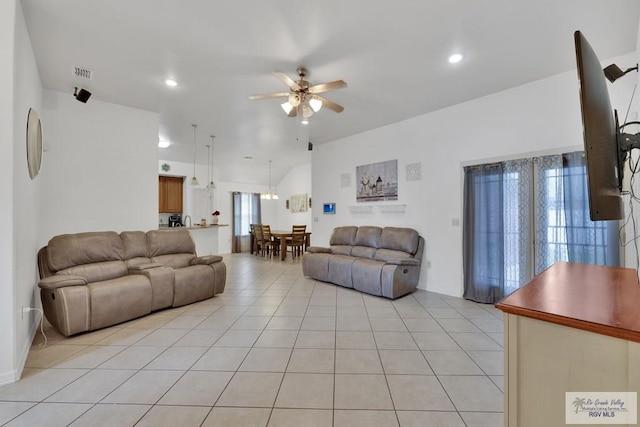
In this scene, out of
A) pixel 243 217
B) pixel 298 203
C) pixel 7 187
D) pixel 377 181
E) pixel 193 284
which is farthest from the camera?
pixel 298 203

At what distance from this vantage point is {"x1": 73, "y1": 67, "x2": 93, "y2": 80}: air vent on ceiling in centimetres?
302

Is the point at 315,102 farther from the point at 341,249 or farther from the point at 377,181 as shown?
the point at 341,249

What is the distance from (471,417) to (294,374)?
120cm

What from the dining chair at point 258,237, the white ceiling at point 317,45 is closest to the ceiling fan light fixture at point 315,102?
the white ceiling at point 317,45

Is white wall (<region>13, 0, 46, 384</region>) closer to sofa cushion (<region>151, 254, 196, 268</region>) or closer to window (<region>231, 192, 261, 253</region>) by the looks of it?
sofa cushion (<region>151, 254, 196, 268</region>)

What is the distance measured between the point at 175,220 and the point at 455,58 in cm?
712

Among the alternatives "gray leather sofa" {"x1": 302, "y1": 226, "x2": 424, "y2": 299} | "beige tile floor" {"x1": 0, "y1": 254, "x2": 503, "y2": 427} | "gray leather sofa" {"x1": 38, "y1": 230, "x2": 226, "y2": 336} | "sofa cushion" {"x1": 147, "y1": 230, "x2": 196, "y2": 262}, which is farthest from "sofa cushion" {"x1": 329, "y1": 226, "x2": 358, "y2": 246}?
"sofa cushion" {"x1": 147, "y1": 230, "x2": 196, "y2": 262}

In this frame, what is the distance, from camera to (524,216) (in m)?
3.40

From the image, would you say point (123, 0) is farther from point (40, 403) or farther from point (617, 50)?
point (617, 50)

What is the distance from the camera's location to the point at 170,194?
760 centimetres

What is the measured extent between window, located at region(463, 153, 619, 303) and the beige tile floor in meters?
0.59

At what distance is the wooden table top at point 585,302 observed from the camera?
0.92 m

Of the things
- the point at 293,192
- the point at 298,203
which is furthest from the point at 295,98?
the point at 293,192

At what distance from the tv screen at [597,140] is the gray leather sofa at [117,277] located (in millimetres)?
3884
